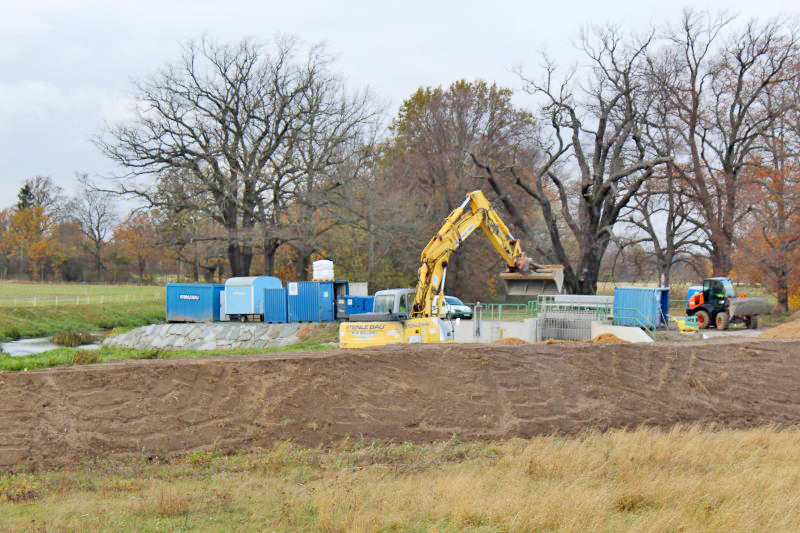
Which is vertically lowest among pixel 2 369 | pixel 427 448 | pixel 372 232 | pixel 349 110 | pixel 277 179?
pixel 427 448

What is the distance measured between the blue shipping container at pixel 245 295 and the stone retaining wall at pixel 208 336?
960 millimetres

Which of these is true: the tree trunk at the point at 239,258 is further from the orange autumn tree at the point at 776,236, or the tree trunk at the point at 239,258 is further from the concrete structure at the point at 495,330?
the orange autumn tree at the point at 776,236

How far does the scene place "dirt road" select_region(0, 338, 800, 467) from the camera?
973 centimetres

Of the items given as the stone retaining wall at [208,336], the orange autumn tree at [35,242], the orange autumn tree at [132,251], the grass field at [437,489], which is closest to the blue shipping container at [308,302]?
the stone retaining wall at [208,336]

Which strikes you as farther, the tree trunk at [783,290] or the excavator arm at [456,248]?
the tree trunk at [783,290]

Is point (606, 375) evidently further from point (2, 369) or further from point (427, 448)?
point (2, 369)

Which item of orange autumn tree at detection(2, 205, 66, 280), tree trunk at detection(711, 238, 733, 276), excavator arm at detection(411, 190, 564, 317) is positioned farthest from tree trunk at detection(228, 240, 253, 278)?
orange autumn tree at detection(2, 205, 66, 280)

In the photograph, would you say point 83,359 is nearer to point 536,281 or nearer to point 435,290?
point 435,290

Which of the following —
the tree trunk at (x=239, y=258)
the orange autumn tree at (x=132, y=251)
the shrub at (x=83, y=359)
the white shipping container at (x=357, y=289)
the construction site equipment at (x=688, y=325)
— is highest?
the orange autumn tree at (x=132, y=251)

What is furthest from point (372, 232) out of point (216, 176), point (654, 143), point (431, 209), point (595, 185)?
point (654, 143)

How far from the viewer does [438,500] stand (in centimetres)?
696

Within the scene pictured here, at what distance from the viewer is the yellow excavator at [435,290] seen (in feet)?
66.0

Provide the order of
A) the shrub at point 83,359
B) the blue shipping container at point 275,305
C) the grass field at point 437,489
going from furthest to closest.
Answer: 1. the blue shipping container at point 275,305
2. the shrub at point 83,359
3. the grass field at point 437,489

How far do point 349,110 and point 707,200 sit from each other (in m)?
22.1
